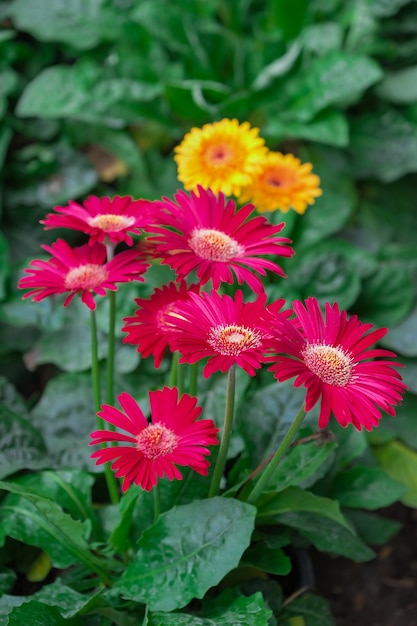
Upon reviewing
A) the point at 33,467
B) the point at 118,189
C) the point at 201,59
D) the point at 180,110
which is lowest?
the point at 33,467

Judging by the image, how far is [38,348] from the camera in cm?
146

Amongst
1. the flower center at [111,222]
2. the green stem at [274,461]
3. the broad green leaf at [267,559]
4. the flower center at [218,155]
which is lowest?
the broad green leaf at [267,559]

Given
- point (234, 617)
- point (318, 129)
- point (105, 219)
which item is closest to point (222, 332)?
point (105, 219)

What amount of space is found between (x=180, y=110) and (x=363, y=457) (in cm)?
92

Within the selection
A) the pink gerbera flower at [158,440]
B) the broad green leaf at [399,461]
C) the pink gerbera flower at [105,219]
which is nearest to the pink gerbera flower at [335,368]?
the pink gerbera flower at [158,440]

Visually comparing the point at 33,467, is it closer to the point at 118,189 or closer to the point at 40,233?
the point at 40,233

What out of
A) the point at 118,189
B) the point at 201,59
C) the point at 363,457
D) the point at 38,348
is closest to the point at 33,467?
the point at 38,348

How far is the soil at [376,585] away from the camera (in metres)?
1.35

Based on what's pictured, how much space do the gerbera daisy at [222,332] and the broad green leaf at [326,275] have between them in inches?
24.7

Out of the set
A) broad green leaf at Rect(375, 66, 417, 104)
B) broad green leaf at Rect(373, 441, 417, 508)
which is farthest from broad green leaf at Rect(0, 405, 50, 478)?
broad green leaf at Rect(375, 66, 417, 104)

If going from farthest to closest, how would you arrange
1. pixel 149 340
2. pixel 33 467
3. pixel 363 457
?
pixel 363 457 < pixel 33 467 < pixel 149 340

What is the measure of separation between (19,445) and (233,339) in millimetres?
519

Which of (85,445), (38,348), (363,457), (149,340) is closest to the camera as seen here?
(149,340)

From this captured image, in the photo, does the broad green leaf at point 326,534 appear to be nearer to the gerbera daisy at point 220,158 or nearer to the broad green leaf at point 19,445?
the broad green leaf at point 19,445
